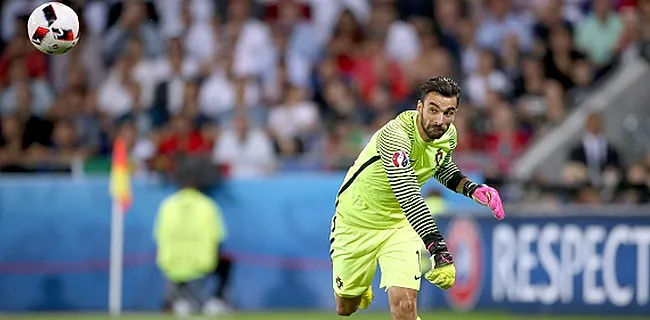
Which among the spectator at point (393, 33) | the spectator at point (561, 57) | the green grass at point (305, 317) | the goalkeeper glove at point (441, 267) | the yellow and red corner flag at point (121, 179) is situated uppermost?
the spectator at point (393, 33)

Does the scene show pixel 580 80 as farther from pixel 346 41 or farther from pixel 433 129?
pixel 433 129

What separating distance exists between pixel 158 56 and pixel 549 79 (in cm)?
603

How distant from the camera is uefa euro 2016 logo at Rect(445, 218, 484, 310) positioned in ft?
62.7

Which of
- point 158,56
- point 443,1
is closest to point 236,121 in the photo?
point 158,56

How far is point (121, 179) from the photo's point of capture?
788 inches

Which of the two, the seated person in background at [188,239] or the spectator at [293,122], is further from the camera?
the spectator at [293,122]

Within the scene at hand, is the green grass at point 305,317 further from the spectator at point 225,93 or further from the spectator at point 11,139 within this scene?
the spectator at point 225,93

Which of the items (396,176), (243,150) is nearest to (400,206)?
(396,176)

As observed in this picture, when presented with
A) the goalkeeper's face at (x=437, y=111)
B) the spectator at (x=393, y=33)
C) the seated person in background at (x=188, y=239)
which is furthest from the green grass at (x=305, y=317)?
the goalkeeper's face at (x=437, y=111)

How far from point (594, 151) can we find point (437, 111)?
9.28m

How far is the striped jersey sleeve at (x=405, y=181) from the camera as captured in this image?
35.6ft

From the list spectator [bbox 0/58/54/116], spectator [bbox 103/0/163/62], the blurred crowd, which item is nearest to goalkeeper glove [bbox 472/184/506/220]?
the blurred crowd

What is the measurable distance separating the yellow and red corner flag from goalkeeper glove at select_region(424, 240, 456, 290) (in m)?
9.96

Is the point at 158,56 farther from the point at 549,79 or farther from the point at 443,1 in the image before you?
the point at 549,79
